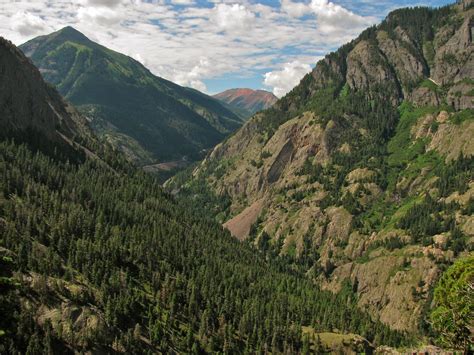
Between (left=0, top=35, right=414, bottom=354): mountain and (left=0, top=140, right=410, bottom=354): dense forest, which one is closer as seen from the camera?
(left=0, top=35, right=414, bottom=354): mountain

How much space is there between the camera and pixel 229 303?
173000 mm

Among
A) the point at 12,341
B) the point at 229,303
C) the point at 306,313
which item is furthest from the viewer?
the point at 306,313

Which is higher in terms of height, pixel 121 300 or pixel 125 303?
pixel 121 300

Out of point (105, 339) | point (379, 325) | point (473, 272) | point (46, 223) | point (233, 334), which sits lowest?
point (379, 325)

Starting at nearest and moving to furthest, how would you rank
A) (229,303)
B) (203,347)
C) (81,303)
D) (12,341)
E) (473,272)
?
(473,272)
(12,341)
(81,303)
(203,347)
(229,303)

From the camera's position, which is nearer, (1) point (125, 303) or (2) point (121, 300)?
(2) point (121, 300)

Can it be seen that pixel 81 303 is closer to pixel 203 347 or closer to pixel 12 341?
pixel 12 341

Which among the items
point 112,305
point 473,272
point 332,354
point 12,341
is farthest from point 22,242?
point 473,272

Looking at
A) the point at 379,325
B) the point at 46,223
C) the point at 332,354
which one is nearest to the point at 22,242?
the point at 46,223

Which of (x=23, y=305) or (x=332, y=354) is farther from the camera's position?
(x=332, y=354)

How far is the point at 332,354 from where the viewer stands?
15525cm

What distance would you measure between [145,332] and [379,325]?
10439 centimetres

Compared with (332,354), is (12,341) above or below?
above

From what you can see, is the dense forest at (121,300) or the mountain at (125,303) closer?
the mountain at (125,303)
